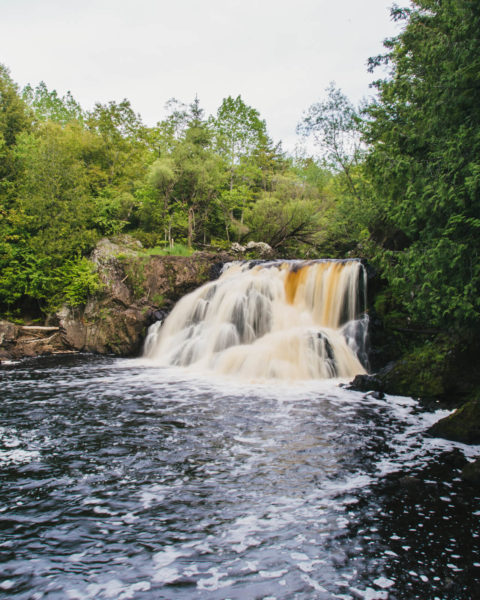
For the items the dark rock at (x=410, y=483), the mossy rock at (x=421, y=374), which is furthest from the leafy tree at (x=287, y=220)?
the dark rock at (x=410, y=483)

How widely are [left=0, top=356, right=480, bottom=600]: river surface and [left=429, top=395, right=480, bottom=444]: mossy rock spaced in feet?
1.08

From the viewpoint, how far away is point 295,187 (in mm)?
27828

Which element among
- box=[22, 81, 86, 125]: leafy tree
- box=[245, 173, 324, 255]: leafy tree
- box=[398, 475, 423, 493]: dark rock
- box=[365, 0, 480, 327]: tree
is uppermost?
box=[22, 81, 86, 125]: leafy tree

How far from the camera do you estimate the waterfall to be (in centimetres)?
1148

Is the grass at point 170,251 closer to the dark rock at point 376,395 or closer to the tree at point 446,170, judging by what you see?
the dark rock at point 376,395

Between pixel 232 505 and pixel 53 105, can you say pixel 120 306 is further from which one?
pixel 53 105

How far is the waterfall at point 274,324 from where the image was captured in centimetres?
1148

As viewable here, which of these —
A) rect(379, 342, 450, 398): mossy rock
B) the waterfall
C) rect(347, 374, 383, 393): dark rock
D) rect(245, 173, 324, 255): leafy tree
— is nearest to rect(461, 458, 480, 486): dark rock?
rect(379, 342, 450, 398): mossy rock

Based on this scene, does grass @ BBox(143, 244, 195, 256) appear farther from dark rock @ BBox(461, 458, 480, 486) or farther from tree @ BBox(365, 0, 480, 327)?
dark rock @ BBox(461, 458, 480, 486)

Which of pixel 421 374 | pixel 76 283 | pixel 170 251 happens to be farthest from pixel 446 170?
pixel 170 251

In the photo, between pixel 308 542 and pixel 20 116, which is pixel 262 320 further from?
pixel 20 116

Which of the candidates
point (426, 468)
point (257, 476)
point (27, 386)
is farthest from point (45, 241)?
point (426, 468)

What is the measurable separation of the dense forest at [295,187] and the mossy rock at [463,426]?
4.54 ft

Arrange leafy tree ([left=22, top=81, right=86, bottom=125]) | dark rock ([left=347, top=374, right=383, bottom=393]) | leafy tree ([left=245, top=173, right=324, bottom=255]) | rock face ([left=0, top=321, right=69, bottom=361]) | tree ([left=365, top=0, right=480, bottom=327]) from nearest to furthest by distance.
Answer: tree ([left=365, top=0, right=480, bottom=327]) → dark rock ([left=347, top=374, right=383, bottom=393]) → rock face ([left=0, top=321, right=69, bottom=361]) → leafy tree ([left=245, top=173, right=324, bottom=255]) → leafy tree ([left=22, top=81, right=86, bottom=125])
